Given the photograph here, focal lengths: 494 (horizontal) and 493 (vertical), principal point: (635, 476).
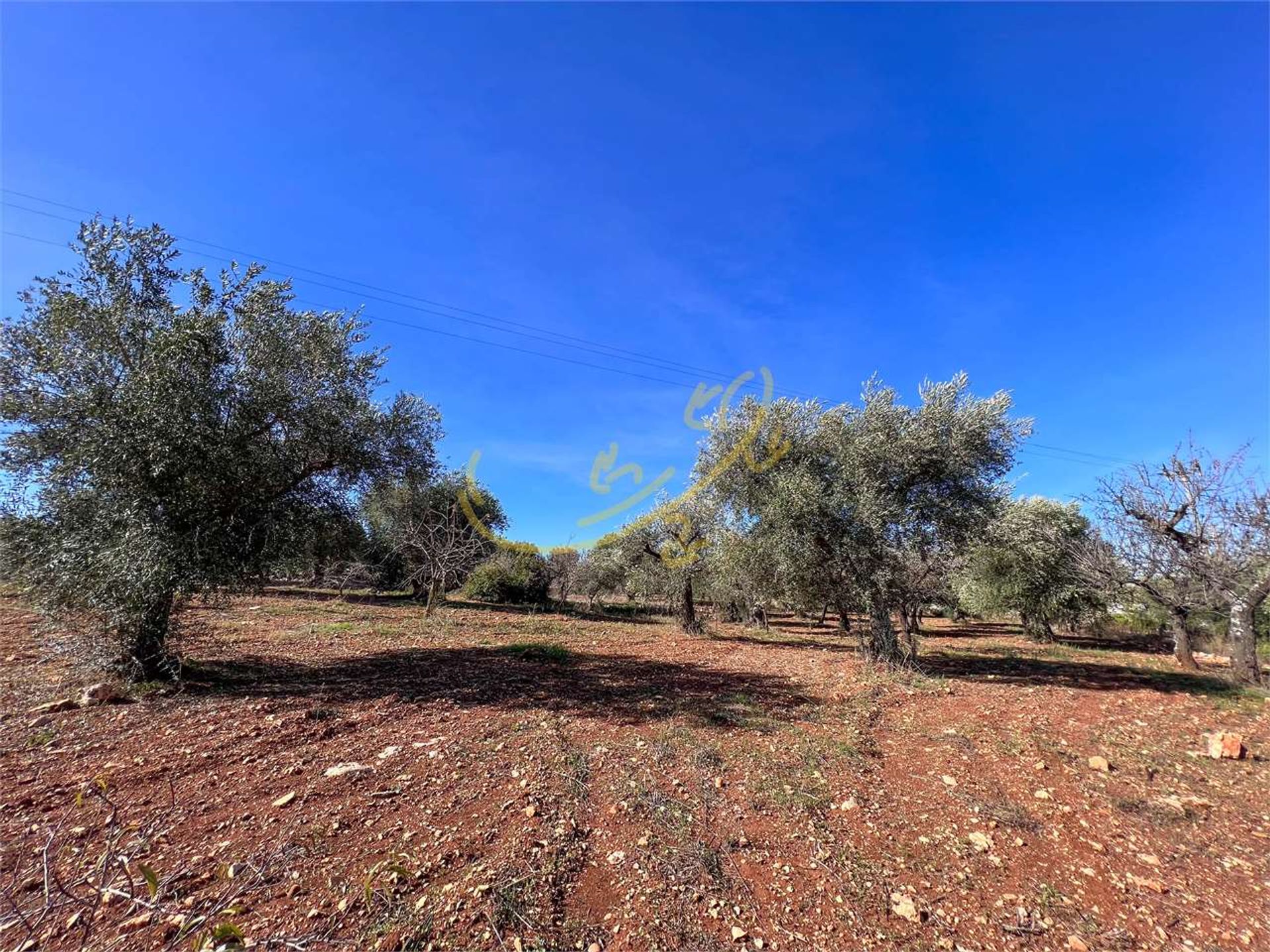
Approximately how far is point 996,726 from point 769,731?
13.0 ft

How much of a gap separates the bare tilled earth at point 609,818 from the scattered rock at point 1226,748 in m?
Result: 0.20

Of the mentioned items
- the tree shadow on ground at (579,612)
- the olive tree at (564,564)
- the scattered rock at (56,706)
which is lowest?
the tree shadow on ground at (579,612)

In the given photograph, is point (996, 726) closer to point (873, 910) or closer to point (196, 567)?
point (873, 910)

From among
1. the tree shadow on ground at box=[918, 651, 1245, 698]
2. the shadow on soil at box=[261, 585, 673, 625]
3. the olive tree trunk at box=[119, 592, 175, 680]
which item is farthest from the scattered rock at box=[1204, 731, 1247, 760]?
the shadow on soil at box=[261, 585, 673, 625]

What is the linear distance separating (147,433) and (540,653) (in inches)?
381

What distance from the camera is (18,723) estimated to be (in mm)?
6578

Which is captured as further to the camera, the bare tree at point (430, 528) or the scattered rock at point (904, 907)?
the bare tree at point (430, 528)

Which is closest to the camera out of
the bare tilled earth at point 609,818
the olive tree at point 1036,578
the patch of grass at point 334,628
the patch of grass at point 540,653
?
the bare tilled earth at point 609,818

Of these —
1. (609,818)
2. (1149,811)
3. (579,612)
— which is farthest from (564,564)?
(1149,811)

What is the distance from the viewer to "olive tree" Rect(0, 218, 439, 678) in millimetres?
7727

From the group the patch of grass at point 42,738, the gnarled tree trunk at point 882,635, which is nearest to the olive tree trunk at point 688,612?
the gnarled tree trunk at point 882,635

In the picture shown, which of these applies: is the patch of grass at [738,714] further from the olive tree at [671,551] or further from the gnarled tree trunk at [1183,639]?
the gnarled tree trunk at [1183,639]

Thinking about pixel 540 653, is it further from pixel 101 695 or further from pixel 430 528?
pixel 430 528

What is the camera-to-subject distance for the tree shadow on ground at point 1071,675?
39.6 feet
